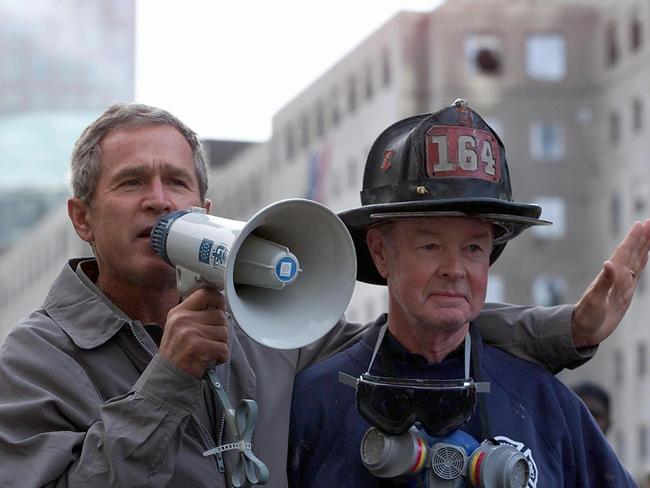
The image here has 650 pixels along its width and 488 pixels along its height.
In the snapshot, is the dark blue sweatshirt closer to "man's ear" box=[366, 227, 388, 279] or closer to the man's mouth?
"man's ear" box=[366, 227, 388, 279]

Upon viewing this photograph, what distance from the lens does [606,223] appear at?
52.0 meters

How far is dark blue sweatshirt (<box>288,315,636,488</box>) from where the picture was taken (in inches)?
185

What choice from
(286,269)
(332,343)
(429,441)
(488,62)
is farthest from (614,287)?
(488,62)

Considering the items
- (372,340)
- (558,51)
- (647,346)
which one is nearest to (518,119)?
(558,51)

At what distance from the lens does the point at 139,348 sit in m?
4.61

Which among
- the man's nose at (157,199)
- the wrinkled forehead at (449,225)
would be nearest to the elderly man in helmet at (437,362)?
the wrinkled forehead at (449,225)

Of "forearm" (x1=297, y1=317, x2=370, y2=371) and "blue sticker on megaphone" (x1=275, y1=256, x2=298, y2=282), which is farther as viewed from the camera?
"forearm" (x1=297, y1=317, x2=370, y2=371)

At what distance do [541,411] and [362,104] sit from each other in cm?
5249

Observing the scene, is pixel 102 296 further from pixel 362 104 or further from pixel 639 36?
pixel 362 104

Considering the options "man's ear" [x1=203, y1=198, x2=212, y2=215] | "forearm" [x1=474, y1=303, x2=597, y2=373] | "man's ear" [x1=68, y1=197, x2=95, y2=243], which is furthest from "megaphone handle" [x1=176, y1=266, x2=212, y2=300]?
"forearm" [x1=474, y1=303, x2=597, y2=373]

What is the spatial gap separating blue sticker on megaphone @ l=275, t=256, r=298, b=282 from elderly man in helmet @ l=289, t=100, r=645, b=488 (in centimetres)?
54

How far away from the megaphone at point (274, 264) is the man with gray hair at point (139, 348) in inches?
4.2

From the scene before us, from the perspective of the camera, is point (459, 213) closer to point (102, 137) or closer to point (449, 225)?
point (449, 225)

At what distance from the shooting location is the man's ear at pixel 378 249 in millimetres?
4941
